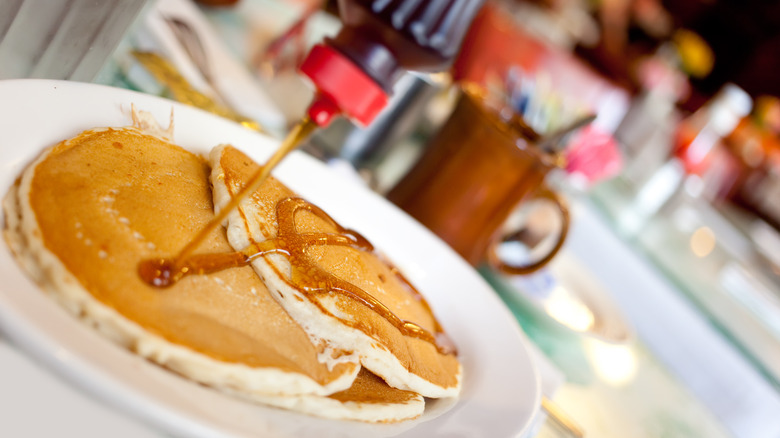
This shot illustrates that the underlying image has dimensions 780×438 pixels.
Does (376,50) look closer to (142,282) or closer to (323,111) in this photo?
(323,111)

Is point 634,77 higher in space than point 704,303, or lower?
higher

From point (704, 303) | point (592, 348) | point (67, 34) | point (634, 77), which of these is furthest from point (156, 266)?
point (634, 77)

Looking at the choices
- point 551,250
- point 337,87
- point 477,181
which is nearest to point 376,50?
point 337,87

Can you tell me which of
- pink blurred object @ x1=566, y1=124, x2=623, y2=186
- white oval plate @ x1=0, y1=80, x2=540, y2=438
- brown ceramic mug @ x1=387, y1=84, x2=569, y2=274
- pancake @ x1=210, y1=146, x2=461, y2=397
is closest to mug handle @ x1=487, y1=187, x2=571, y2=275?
brown ceramic mug @ x1=387, y1=84, x2=569, y2=274

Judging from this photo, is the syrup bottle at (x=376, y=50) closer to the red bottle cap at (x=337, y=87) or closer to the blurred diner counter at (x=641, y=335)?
the red bottle cap at (x=337, y=87)

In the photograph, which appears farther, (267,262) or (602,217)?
(602,217)

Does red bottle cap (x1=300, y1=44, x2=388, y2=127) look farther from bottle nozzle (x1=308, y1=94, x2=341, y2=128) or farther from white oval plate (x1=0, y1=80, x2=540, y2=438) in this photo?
white oval plate (x1=0, y1=80, x2=540, y2=438)

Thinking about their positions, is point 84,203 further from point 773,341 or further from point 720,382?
point 773,341

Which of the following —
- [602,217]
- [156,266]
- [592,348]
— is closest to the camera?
[156,266]
